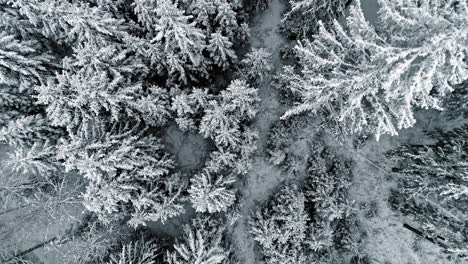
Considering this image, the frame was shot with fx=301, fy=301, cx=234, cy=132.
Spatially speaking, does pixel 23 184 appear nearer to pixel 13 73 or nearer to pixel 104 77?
pixel 13 73

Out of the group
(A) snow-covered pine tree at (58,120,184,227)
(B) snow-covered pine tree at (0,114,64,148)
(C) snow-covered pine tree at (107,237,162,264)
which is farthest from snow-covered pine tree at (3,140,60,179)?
(C) snow-covered pine tree at (107,237,162,264)

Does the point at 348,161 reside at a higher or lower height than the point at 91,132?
lower

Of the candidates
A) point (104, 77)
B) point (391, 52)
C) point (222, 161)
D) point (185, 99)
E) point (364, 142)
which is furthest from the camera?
point (364, 142)

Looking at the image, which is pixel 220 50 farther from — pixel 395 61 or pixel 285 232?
pixel 285 232

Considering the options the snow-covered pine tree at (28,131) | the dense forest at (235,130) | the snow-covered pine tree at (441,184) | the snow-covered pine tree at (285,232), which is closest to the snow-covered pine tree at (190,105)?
the dense forest at (235,130)

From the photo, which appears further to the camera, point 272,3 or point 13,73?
point 272,3

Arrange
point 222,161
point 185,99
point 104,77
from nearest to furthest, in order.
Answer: point 104,77
point 185,99
point 222,161

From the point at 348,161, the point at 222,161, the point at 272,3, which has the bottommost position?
the point at 348,161

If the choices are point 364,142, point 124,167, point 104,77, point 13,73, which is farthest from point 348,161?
point 13,73
